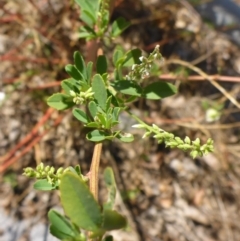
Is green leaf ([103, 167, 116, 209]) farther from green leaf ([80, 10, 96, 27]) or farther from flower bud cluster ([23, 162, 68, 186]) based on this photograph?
green leaf ([80, 10, 96, 27])

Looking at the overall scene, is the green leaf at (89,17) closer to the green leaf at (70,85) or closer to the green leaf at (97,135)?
the green leaf at (70,85)

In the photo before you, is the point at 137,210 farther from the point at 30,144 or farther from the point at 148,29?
the point at 148,29

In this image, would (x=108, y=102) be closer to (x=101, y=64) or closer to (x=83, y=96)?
(x=83, y=96)

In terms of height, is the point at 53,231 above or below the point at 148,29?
above

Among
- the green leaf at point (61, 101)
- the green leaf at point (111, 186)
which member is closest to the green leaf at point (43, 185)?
the green leaf at point (111, 186)

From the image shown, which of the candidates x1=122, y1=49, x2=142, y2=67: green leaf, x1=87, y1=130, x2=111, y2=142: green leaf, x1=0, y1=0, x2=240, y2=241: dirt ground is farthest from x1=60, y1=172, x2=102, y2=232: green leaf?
x1=0, y1=0, x2=240, y2=241: dirt ground

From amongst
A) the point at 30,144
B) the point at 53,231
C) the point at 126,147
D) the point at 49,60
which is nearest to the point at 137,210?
the point at 126,147
